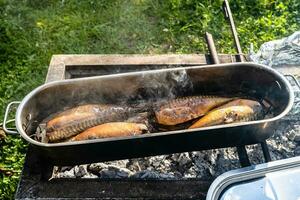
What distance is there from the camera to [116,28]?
4699 mm

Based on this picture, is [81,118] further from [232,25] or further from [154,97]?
[232,25]

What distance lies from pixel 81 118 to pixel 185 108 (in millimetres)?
653

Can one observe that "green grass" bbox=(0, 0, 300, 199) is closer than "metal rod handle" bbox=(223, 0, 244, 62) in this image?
No

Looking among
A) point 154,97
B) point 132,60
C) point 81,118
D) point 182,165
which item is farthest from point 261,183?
point 132,60

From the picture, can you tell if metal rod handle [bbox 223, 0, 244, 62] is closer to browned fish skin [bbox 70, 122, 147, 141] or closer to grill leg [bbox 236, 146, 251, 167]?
grill leg [bbox 236, 146, 251, 167]

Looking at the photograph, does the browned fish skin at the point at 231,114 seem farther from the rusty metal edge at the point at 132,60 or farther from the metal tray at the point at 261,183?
the rusty metal edge at the point at 132,60

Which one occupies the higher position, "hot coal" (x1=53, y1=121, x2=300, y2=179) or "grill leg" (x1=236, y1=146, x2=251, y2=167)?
"grill leg" (x1=236, y1=146, x2=251, y2=167)

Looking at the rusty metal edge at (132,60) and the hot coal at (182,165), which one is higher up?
the rusty metal edge at (132,60)

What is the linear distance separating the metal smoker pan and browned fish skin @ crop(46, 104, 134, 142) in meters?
0.10

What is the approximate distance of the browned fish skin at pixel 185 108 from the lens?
101 inches

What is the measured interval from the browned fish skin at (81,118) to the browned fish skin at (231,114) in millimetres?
496

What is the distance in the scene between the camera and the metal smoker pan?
2275 millimetres

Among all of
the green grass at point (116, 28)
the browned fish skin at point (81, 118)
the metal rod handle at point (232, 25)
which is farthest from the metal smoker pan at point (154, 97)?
the green grass at point (116, 28)

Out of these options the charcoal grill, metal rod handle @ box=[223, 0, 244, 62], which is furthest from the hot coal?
metal rod handle @ box=[223, 0, 244, 62]
